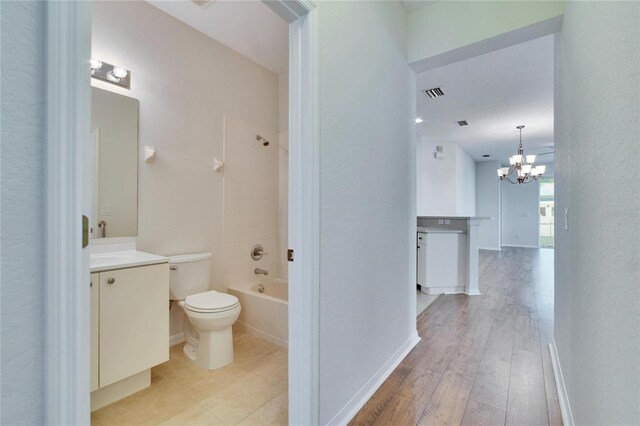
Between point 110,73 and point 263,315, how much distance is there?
230cm

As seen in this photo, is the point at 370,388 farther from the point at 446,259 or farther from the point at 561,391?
the point at 446,259

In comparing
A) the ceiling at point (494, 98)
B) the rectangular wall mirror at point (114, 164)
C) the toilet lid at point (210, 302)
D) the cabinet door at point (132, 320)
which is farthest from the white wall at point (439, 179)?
the cabinet door at point (132, 320)

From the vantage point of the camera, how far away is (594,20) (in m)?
1.07

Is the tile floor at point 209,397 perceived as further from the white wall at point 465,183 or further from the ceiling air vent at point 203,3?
the white wall at point 465,183

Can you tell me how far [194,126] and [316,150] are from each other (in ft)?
6.09

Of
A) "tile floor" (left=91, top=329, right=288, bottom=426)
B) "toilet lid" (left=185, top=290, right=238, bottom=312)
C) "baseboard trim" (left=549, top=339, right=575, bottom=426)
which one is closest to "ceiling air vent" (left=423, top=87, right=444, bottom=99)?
"baseboard trim" (left=549, top=339, right=575, bottom=426)

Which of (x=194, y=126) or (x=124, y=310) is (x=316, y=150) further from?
(x=194, y=126)

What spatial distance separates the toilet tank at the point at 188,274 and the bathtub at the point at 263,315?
1.30ft

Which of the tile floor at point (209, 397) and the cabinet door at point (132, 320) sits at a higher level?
the cabinet door at point (132, 320)

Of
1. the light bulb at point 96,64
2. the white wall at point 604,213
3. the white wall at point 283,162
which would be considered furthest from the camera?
the white wall at point 283,162

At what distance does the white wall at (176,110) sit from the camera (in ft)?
7.44

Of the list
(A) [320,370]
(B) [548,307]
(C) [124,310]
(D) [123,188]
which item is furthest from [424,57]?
(B) [548,307]

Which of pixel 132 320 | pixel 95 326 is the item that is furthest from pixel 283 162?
pixel 95 326

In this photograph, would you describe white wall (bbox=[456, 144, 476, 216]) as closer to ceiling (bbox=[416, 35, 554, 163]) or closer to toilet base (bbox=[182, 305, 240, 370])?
ceiling (bbox=[416, 35, 554, 163])
